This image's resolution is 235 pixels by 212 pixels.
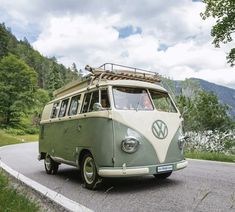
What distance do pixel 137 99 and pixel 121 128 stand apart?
1.05 m

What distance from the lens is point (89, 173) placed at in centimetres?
855

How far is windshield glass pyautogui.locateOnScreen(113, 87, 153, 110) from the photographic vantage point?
8.32 metres

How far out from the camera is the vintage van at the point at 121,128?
7.81 meters

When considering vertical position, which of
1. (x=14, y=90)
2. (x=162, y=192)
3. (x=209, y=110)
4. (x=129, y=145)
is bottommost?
(x=162, y=192)

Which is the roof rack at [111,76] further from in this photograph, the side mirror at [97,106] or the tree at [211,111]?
the tree at [211,111]

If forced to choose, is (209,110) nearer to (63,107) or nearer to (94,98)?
(63,107)

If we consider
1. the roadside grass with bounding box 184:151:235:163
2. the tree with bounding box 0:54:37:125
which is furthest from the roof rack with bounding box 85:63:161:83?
the tree with bounding box 0:54:37:125

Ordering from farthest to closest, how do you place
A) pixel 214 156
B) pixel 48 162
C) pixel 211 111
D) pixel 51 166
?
pixel 211 111, pixel 214 156, pixel 48 162, pixel 51 166

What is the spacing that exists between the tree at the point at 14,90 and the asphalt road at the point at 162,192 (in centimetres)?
6032

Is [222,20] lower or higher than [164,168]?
higher

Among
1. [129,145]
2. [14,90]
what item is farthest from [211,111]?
[14,90]

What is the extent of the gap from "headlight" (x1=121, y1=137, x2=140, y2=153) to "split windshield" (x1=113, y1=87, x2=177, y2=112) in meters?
0.79

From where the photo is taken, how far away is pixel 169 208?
6.27 meters

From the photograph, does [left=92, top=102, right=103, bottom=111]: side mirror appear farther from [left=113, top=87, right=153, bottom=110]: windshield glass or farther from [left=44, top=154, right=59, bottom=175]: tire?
[left=44, top=154, right=59, bottom=175]: tire
